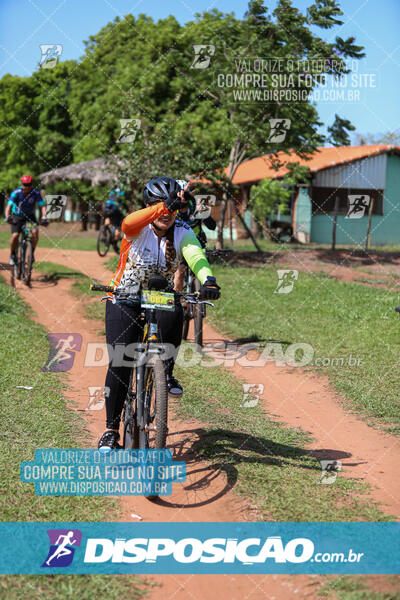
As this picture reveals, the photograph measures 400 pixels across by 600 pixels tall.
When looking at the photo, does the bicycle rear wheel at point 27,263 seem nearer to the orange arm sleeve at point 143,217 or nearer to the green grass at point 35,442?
the green grass at point 35,442

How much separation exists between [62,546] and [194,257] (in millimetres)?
2176

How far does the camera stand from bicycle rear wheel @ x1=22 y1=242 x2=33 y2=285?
40.9 feet

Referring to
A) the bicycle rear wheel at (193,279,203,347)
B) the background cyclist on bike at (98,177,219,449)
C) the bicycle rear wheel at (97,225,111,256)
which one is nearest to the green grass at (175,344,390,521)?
the background cyclist on bike at (98,177,219,449)

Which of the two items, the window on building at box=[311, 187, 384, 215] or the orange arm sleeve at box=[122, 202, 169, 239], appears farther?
the window on building at box=[311, 187, 384, 215]

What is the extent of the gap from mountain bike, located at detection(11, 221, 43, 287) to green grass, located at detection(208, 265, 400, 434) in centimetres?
386

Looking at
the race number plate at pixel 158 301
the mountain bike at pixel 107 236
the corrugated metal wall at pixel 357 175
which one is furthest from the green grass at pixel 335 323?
the corrugated metal wall at pixel 357 175

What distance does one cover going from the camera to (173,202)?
4281mm

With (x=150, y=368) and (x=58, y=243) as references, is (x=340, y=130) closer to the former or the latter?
(x=58, y=243)

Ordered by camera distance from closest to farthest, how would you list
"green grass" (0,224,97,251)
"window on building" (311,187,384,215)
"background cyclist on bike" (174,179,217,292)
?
"background cyclist on bike" (174,179,217,292) → "green grass" (0,224,97,251) → "window on building" (311,187,384,215)

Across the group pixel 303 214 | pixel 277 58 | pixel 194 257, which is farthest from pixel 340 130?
pixel 194 257

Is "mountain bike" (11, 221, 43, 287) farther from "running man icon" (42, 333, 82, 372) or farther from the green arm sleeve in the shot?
the green arm sleeve

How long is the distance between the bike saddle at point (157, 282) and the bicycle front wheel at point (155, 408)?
50cm

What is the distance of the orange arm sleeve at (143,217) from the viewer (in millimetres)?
4336

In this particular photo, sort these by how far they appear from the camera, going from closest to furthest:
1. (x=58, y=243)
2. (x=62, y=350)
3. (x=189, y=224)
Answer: (x=189, y=224)
(x=62, y=350)
(x=58, y=243)
